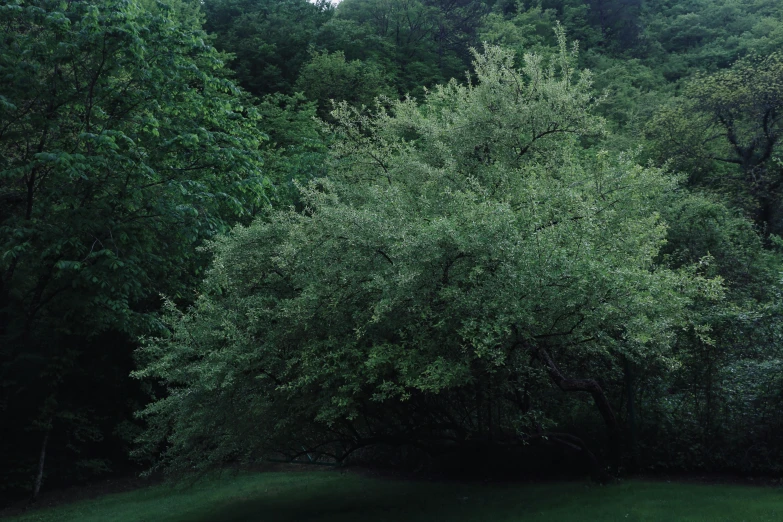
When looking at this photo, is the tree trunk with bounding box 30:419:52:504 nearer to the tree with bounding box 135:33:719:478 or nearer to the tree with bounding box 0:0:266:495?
the tree with bounding box 0:0:266:495

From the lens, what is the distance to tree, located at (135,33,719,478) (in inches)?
329

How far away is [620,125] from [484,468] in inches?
1121

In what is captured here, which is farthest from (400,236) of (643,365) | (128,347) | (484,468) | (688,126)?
(688,126)

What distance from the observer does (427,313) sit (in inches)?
340

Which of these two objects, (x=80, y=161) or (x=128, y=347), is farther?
(x=128, y=347)

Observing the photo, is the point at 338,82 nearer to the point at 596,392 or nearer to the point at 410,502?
the point at 410,502

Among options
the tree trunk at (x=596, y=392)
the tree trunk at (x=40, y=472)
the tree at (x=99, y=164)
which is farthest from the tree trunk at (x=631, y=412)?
the tree trunk at (x=40, y=472)

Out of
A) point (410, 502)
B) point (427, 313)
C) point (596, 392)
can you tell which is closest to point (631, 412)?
point (596, 392)

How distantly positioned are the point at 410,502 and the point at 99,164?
365 inches

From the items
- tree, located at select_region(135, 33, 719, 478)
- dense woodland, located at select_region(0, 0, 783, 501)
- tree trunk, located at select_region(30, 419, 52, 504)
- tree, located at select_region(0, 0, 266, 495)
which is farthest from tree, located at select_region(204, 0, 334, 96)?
tree, located at select_region(135, 33, 719, 478)

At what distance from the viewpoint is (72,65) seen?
13.6 m

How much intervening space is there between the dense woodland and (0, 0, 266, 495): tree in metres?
0.08

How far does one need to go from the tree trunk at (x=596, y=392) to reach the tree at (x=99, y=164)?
26.7 feet

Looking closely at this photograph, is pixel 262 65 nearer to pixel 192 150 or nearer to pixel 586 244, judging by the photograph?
pixel 192 150
